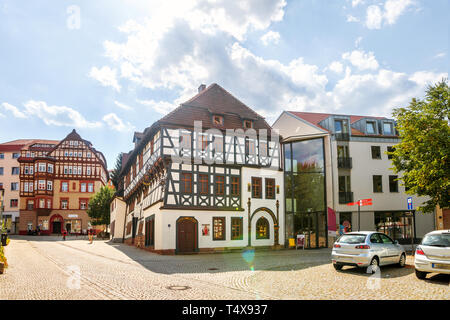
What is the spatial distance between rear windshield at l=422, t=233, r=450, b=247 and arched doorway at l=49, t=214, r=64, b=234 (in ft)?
206

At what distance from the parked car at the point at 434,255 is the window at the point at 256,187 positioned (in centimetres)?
1767

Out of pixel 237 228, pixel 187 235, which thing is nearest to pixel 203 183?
pixel 187 235

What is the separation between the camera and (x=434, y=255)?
11.4 meters

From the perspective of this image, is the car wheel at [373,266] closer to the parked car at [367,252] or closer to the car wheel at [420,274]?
the parked car at [367,252]

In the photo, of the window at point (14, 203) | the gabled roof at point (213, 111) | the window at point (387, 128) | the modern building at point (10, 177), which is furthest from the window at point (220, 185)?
the window at point (14, 203)

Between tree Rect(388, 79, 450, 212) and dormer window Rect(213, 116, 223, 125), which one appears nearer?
tree Rect(388, 79, 450, 212)

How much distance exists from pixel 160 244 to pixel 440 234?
56.8 ft

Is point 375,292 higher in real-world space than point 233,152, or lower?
lower

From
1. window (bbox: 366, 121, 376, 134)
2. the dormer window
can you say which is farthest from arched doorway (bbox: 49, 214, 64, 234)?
window (bbox: 366, 121, 376, 134)

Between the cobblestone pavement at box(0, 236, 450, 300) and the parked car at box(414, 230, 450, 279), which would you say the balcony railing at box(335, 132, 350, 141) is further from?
the parked car at box(414, 230, 450, 279)

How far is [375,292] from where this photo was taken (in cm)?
1038

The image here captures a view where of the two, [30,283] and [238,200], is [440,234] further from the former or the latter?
[238,200]

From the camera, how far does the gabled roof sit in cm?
2720

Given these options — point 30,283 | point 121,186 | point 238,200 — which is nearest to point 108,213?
point 121,186
